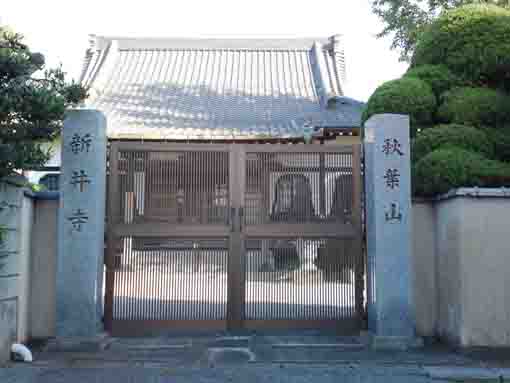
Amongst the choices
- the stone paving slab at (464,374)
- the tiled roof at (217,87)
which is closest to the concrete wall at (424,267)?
the stone paving slab at (464,374)

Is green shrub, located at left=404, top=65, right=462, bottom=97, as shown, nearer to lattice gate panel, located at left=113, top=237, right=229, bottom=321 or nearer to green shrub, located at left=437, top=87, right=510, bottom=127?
green shrub, located at left=437, top=87, right=510, bottom=127

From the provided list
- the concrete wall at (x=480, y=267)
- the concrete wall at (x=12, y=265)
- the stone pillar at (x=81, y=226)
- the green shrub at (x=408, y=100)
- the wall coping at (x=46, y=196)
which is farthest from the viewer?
the green shrub at (x=408, y=100)

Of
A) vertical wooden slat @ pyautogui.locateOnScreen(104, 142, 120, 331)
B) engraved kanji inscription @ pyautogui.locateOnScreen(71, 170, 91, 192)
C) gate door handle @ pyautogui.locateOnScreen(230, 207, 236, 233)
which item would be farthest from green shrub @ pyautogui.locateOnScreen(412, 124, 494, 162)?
engraved kanji inscription @ pyautogui.locateOnScreen(71, 170, 91, 192)

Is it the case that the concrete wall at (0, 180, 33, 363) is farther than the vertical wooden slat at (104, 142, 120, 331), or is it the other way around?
the vertical wooden slat at (104, 142, 120, 331)

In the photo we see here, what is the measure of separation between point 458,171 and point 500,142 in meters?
0.94

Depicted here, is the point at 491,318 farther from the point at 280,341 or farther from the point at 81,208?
the point at 81,208

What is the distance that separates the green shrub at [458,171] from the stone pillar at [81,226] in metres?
4.01

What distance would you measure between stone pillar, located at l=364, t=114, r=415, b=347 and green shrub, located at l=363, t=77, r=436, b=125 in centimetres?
85

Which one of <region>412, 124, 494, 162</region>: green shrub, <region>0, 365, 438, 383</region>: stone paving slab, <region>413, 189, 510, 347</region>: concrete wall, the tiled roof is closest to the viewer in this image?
<region>0, 365, 438, 383</region>: stone paving slab

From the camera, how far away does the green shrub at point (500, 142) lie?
732 centimetres

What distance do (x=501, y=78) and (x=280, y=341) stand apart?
15.0 ft

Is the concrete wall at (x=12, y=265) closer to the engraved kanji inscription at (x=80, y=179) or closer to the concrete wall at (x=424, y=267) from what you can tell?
the engraved kanji inscription at (x=80, y=179)

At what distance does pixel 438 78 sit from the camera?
7863mm

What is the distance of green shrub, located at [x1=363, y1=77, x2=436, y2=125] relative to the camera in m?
7.68
